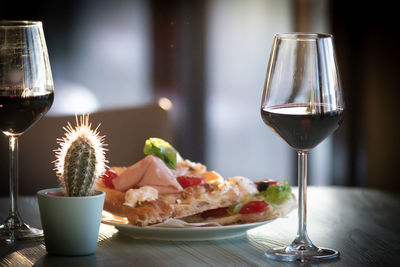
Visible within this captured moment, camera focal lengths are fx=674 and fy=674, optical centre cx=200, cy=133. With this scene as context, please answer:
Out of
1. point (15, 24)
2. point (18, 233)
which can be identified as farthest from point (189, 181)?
point (15, 24)

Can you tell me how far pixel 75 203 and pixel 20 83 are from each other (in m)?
0.29

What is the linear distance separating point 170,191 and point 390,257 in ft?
1.56

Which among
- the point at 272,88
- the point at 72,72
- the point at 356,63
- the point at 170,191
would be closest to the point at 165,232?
the point at 170,191

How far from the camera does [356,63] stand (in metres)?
4.66

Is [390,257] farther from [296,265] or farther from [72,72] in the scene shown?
[72,72]

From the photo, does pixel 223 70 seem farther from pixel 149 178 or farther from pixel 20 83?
pixel 20 83

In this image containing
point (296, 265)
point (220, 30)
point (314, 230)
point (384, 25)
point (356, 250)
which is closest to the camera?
point (296, 265)

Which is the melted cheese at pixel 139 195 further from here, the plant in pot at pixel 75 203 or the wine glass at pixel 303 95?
the wine glass at pixel 303 95

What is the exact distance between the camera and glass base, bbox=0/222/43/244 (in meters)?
1.30

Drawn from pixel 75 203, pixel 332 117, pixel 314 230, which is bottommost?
pixel 314 230

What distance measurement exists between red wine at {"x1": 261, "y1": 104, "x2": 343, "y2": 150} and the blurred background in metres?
3.07

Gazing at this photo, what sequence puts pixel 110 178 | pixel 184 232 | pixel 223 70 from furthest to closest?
pixel 223 70 → pixel 110 178 → pixel 184 232

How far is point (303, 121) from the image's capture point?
119cm

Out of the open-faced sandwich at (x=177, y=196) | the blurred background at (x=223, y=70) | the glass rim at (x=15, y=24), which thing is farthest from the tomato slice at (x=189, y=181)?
the blurred background at (x=223, y=70)
